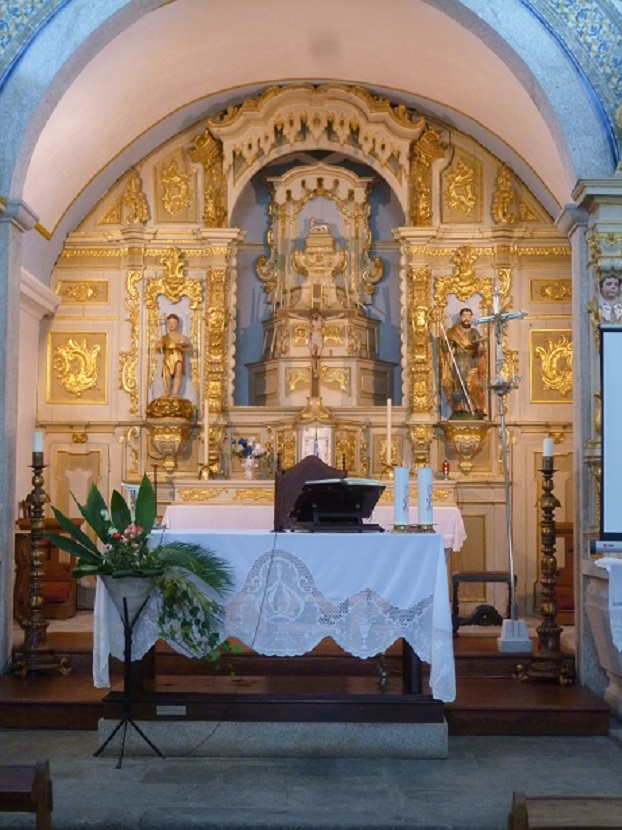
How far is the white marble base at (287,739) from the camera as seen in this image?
622 centimetres

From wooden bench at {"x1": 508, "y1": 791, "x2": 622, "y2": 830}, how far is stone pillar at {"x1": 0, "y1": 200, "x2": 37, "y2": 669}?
494cm

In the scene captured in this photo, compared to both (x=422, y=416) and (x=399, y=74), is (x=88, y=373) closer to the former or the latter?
(x=422, y=416)

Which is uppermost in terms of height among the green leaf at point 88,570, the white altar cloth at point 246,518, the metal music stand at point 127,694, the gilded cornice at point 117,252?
the gilded cornice at point 117,252

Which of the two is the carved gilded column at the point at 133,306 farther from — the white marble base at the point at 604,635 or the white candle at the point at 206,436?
the white marble base at the point at 604,635

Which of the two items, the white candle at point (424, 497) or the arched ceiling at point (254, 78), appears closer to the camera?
the white candle at point (424, 497)

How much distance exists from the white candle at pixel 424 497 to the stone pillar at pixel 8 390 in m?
2.81

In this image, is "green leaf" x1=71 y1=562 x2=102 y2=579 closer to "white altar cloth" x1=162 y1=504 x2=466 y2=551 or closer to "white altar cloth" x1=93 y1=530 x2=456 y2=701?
"white altar cloth" x1=93 y1=530 x2=456 y2=701

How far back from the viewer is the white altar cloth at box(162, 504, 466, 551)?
9.32 metres

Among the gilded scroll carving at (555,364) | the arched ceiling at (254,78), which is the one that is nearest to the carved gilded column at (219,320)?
the arched ceiling at (254,78)

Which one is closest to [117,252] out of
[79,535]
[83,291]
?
[83,291]

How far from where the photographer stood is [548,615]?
25.5 ft

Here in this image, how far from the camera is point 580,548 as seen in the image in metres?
7.79

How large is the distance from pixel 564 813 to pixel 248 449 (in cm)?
771

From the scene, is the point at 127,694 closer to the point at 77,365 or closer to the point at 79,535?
the point at 79,535
